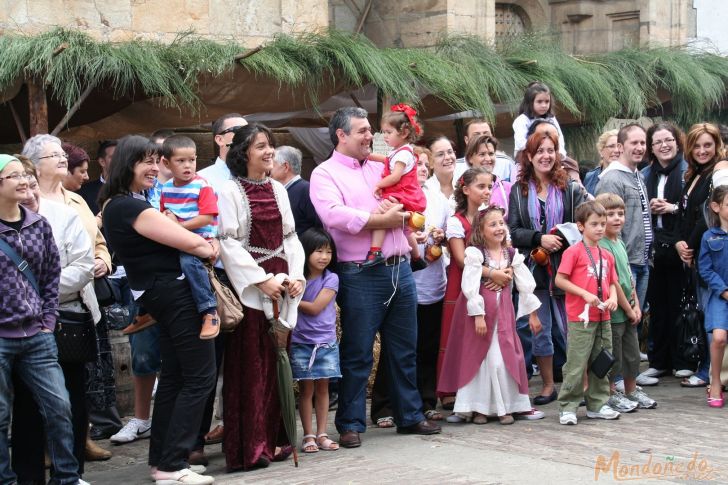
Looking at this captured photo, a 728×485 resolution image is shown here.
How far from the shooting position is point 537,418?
7.96 meters

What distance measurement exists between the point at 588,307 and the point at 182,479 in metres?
3.01

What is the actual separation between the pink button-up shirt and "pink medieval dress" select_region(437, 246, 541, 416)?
28.7 inches

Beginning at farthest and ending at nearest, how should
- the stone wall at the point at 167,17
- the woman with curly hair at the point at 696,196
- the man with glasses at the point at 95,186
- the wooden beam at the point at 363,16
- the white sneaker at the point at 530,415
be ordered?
1. the wooden beam at the point at 363,16
2. the stone wall at the point at 167,17
3. the woman with curly hair at the point at 696,196
4. the man with glasses at the point at 95,186
5. the white sneaker at the point at 530,415

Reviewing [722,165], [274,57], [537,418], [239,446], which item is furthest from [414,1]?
[239,446]

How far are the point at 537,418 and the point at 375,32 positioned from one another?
8.53 meters

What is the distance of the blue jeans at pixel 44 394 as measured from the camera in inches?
231

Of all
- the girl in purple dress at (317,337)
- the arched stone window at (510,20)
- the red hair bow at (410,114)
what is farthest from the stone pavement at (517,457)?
the arched stone window at (510,20)

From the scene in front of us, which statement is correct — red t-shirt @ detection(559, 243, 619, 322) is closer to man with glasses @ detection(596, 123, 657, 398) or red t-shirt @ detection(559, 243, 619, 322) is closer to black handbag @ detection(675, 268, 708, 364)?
man with glasses @ detection(596, 123, 657, 398)

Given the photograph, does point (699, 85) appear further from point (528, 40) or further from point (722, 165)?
point (722, 165)

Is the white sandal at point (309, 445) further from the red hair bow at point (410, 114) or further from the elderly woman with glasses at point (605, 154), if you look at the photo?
the elderly woman with glasses at point (605, 154)

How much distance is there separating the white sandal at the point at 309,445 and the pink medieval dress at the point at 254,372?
32 cm

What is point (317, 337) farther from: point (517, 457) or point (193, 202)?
point (517, 457)

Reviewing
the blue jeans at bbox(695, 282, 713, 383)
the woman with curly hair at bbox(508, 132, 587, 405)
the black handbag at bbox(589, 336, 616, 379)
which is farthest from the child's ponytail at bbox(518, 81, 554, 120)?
the black handbag at bbox(589, 336, 616, 379)

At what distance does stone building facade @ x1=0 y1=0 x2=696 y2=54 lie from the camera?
1099 cm
